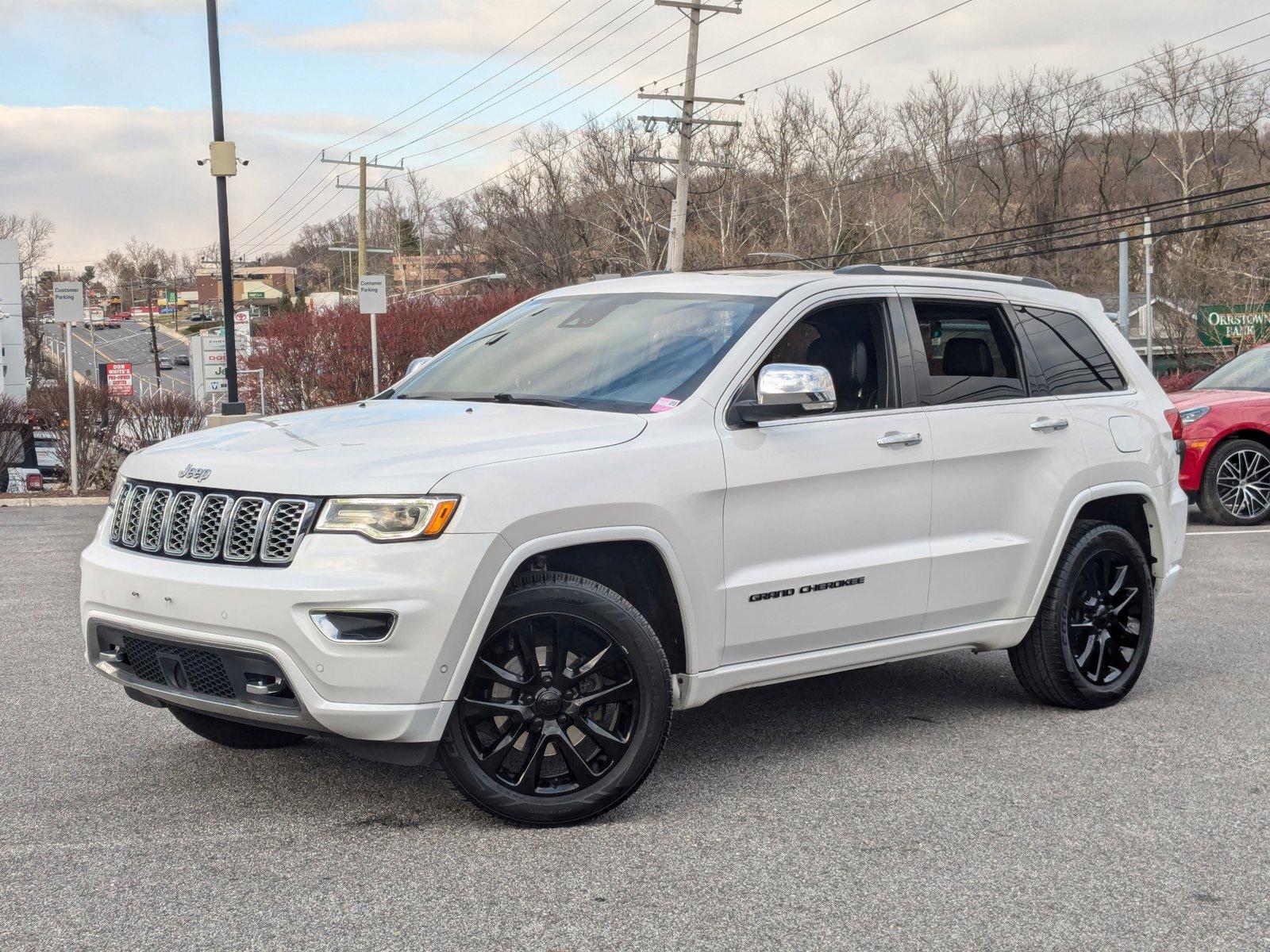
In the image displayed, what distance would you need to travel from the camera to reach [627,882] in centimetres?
408

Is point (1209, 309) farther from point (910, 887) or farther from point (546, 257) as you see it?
point (910, 887)

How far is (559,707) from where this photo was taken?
4473mm

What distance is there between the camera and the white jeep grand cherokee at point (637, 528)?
4211 mm

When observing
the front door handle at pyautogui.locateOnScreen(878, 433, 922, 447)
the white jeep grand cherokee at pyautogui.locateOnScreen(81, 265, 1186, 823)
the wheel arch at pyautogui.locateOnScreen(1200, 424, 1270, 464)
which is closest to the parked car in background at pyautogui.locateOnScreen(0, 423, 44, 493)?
the wheel arch at pyautogui.locateOnScreen(1200, 424, 1270, 464)

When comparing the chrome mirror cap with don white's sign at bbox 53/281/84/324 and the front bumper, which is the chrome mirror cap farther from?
don white's sign at bbox 53/281/84/324

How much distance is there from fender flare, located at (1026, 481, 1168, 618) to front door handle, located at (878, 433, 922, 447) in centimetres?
93

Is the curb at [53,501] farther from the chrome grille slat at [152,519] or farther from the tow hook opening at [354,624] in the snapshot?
the tow hook opening at [354,624]

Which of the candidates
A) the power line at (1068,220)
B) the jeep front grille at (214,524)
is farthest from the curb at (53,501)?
the jeep front grille at (214,524)

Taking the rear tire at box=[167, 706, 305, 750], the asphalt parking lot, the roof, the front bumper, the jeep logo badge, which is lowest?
the asphalt parking lot

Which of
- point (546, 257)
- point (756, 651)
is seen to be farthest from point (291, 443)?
point (546, 257)

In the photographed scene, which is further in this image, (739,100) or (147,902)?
(739,100)

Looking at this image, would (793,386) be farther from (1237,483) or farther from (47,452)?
→ (47,452)

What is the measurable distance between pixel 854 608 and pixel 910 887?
4.54ft

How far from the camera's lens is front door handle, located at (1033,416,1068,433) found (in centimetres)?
596
